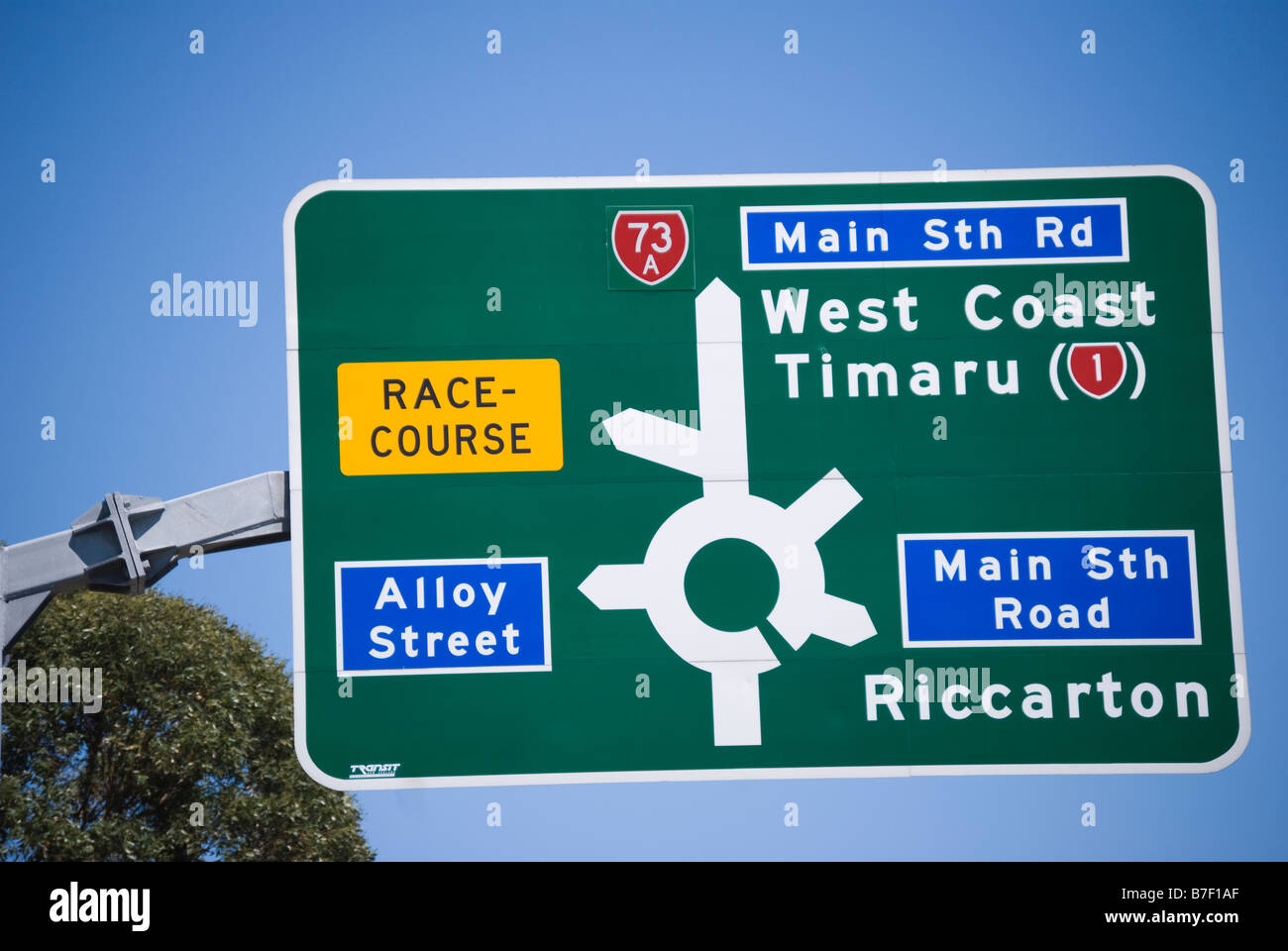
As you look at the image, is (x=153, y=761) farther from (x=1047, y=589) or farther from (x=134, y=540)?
(x=1047, y=589)

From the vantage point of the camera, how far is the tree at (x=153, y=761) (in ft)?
71.3

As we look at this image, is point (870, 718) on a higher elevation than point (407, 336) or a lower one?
lower

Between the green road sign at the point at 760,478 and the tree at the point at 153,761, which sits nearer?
the green road sign at the point at 760,478

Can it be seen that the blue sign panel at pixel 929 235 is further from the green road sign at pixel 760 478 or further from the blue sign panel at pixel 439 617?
the blue sign panel at pixel 439 617

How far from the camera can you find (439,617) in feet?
30.0

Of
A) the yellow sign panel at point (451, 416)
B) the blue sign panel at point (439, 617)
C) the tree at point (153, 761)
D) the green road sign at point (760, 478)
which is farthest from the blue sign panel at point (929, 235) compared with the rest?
the tree at point (153, 761)

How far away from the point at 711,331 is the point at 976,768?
8.90ft

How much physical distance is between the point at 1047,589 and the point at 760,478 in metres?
1.63

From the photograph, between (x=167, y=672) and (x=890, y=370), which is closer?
(x=890, y=370)

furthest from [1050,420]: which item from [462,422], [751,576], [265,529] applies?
[265,529]

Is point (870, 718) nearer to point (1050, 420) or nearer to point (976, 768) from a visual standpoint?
point (976, 768)

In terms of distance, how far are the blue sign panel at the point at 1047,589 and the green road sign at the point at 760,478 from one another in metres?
0.02

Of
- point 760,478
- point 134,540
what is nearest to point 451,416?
point 760,478

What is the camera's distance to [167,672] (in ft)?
75.9
